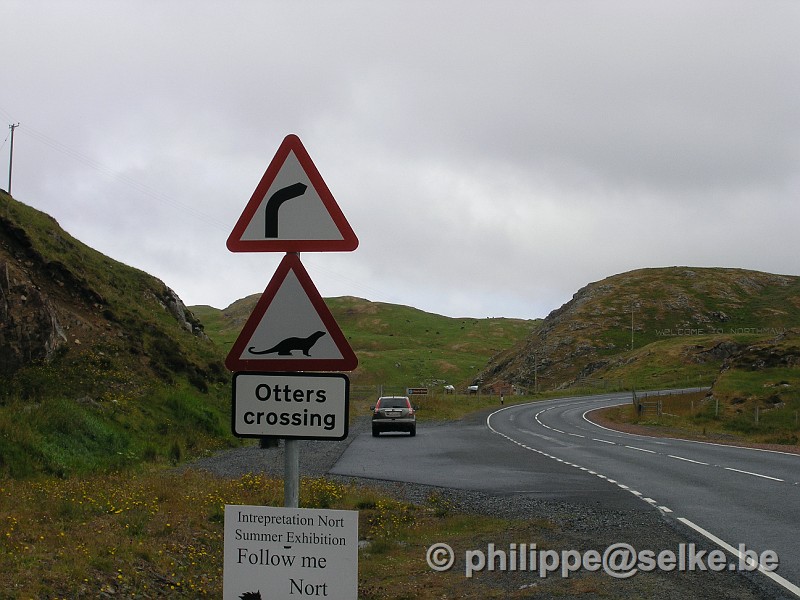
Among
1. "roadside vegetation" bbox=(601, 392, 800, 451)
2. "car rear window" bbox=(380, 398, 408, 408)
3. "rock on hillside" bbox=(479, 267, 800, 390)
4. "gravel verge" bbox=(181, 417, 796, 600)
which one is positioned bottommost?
"roadside vegetation" bbox=(601, 392, 800, 451)

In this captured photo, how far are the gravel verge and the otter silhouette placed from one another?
4.14m

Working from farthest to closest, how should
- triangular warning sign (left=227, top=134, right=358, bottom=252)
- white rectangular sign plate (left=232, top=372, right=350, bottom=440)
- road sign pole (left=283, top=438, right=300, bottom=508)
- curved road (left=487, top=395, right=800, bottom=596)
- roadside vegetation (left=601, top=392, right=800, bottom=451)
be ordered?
roadside vegetation (left=601, top=392, right=800, bottom=451) → curved road (left=487, top=395, right=800, bottom=596) → triangular warning sign (left=227, top=134, right=358, bottom=252) → white rectangular sign plate (left=232, top=372, right=350, bottom=440) → road sign pole (left=283, top=438, right=300, bottom=508)

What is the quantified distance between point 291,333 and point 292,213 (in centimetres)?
65

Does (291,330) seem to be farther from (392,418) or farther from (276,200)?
(392,418)

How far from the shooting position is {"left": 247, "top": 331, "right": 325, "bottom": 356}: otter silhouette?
403 centimetres

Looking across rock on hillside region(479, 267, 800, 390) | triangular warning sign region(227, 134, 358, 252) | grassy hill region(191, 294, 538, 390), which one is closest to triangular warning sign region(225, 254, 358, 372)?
triangular warning sign region(227, 134, 358, 252)

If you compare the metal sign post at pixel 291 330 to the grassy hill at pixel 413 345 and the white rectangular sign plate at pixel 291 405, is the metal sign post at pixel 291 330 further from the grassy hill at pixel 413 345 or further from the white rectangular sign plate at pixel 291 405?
the grassy hill at pixel 413 345

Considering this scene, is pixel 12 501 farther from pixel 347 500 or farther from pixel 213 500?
pixel 347 500

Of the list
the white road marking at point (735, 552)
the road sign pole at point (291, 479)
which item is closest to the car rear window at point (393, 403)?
the white road marking at point (735, 552)

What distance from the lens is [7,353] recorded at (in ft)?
66.4

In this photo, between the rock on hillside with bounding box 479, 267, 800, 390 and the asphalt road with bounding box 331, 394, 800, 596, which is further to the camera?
the rock on hillside with bounding box 479, 267, 800, 390

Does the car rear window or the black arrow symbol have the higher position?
the black arrow symbol

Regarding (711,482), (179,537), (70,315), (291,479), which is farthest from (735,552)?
(70,315)

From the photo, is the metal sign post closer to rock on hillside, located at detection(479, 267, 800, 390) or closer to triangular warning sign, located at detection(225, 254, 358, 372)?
triangular warning sign, located at detection(225, 254, 358, 372)
